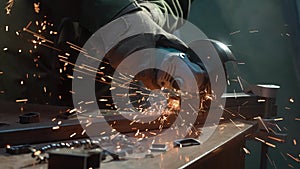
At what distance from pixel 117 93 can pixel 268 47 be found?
129cm

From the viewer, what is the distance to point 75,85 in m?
1.61

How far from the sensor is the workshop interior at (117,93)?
104 cm

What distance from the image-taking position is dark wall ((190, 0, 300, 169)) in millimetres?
2584

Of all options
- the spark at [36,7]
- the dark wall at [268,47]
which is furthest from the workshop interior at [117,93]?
the dark wall at [268,47]

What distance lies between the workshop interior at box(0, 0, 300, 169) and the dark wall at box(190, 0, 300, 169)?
0.78 metres

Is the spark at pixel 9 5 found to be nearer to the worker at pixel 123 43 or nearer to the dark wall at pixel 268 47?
the worker at pixel 123 43

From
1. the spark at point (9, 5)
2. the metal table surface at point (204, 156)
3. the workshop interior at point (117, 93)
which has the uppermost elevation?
the spark at point (9, 5)

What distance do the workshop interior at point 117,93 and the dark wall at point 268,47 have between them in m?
0.78

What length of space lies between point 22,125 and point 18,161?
19 cm

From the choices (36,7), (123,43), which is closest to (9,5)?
(36,7)

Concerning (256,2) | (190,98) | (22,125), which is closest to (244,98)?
(190,98)

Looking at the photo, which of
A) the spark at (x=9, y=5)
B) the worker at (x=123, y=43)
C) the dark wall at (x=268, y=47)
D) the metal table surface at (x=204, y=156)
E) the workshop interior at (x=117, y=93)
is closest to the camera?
the metal table surface at (x=204, y=156)

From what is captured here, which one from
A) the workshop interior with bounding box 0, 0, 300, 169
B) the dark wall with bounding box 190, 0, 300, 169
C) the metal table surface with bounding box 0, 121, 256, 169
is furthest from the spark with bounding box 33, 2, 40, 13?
the dark wall with bounding box 190, 0, 300, 169

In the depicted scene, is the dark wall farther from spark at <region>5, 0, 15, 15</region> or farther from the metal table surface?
spark at <region>5, 0, 15, 15</region>
